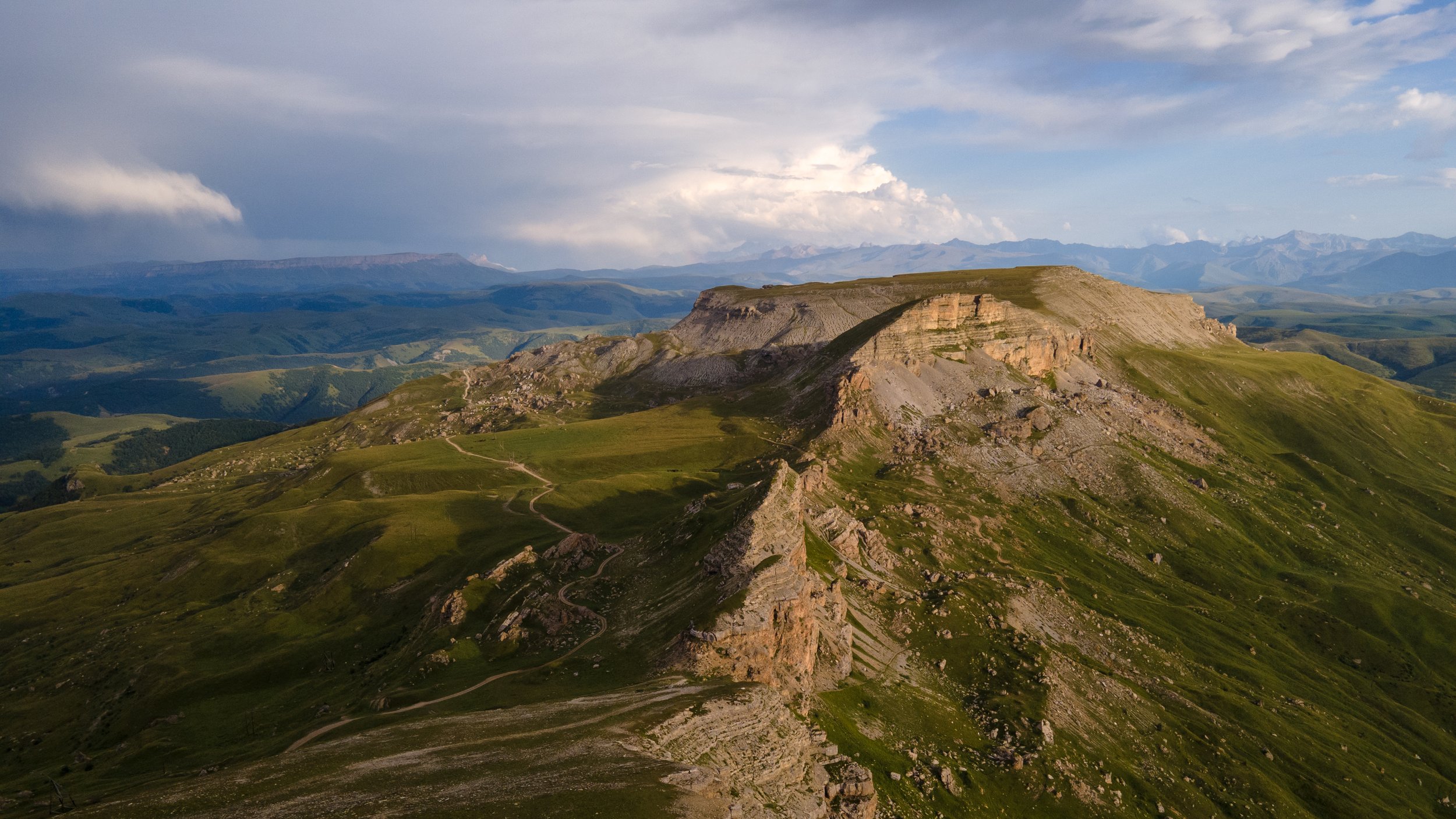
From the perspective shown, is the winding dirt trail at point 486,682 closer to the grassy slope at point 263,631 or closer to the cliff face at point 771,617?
the grassy slope at point 263,631

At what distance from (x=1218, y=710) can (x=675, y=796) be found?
374 feet

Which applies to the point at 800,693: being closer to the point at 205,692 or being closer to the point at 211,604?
the point at 205,692

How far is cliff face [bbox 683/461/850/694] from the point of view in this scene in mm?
87438

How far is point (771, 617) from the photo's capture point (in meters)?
90.8

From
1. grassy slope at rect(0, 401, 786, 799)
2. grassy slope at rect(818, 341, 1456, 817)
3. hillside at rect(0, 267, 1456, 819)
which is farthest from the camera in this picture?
grassy slope at rect(0, 401, 786, 799)

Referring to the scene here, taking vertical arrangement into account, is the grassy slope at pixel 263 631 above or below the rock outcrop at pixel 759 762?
below

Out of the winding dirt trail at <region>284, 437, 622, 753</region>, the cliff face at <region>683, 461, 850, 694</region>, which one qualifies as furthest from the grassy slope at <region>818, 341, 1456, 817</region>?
the winding dirt trail at <region>284, 437, 622, 753</region>

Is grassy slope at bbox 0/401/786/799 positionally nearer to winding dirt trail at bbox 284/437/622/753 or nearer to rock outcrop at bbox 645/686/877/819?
winding dirt trail at bbox 284/437/622/753

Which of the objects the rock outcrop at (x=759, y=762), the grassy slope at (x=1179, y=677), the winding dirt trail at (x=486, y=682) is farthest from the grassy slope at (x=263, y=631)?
the grassy slope at (x=1179, y=677)

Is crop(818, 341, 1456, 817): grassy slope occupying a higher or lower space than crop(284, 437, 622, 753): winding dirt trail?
lower

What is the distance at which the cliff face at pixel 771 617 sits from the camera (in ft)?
287

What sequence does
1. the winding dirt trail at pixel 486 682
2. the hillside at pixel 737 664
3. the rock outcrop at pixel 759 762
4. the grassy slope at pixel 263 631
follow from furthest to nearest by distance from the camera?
1. the grassy slope at pixel 263 631
2. the winding dirt trail at pixel 486 682
3. the hillside at pixel 737 664
4. the rock outcrop at pixel 759 762

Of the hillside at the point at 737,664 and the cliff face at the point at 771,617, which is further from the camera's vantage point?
the cliff face at the point at 771,617

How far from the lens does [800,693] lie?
287 ft
